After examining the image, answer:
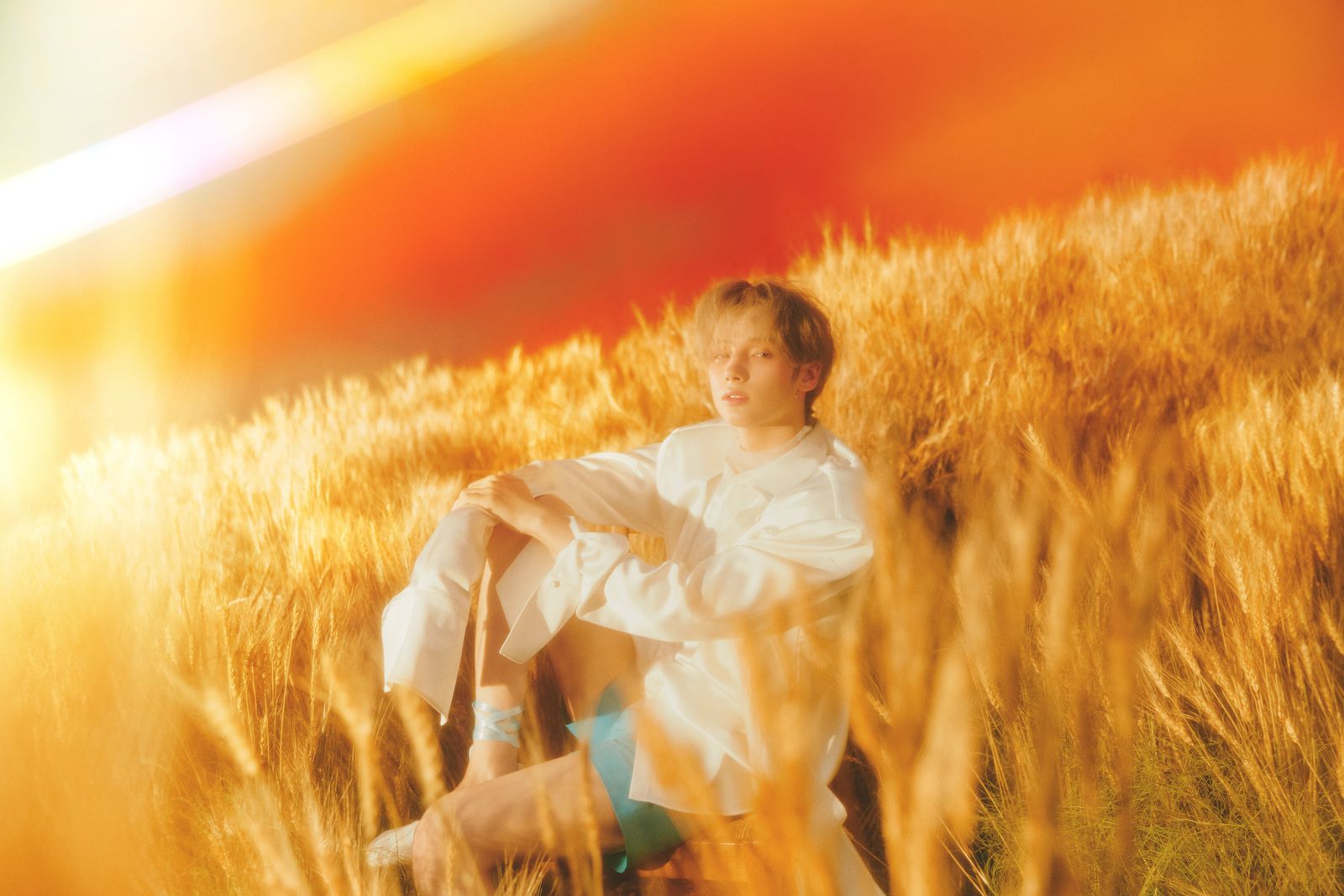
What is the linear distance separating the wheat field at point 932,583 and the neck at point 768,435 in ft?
0.83

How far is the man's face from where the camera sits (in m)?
1.21

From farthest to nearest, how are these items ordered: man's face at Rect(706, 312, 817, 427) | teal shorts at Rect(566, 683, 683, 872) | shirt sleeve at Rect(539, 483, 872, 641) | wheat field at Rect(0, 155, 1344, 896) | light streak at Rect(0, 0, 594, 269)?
1. light streak at Rect(0, 0, 594, 269)
2. man's face at Rect(706, 312, 817, 427)
3. teal shorts at Rect(566, 683, 683, 872)
4. shirt sleeve at Rect(539, 483, 872, 641)
5. wheat field at Rect(0, 155, 1344, 896)

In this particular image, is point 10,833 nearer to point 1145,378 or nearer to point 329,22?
point 329,22

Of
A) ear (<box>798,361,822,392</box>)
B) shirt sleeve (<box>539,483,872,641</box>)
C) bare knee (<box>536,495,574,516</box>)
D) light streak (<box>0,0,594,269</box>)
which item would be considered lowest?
shirt sleeve (<box>539,483,872,641</box>)

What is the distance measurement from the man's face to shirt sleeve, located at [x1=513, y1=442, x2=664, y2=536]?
19 cm

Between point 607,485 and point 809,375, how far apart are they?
1.09 ft

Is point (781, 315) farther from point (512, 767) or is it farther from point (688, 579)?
point (512, 767)

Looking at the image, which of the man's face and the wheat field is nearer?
the wheat field

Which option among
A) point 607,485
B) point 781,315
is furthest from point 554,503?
point 781,315

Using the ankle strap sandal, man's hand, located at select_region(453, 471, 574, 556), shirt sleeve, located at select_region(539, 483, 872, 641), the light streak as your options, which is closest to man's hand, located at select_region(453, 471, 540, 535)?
man's hand, located at select_region(453, 471, 574, 556)

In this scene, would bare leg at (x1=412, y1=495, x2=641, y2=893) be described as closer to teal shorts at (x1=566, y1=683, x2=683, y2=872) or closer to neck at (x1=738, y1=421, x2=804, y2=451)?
teal shorts at (x1=566, y1=683, x2=683, y2=872)

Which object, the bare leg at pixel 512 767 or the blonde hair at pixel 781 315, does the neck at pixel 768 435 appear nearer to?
the blonde hair at pixel 781 315

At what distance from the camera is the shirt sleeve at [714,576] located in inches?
38.7

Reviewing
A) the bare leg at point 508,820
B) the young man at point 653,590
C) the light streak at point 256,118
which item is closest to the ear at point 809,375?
the young man at point 653,590
